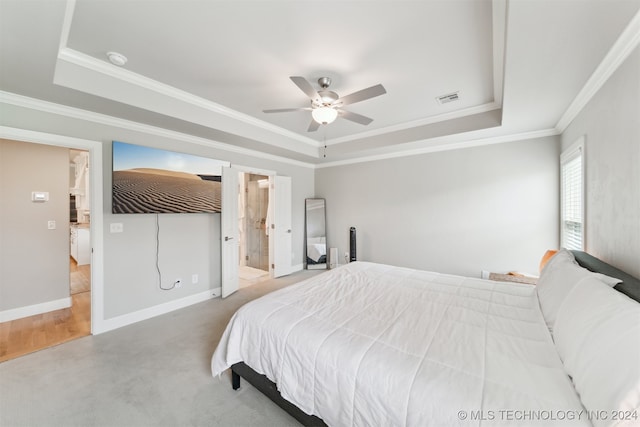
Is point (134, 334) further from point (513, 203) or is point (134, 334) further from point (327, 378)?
point (513, 203)

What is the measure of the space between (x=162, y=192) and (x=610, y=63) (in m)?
4.35

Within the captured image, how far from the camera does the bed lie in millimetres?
888

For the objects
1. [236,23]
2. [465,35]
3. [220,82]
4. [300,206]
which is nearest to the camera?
[236,23]

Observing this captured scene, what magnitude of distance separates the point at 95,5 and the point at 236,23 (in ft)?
2.93

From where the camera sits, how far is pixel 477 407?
0.92 meters

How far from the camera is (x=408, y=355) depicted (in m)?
1.22

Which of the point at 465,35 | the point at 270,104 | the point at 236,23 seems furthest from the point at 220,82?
the point at 465,35

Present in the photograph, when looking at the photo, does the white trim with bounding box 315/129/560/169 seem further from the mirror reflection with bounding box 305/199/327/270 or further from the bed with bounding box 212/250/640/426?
the bed with bounding box 212/250/640/426

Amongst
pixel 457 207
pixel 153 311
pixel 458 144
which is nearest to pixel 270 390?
pixel 153 311

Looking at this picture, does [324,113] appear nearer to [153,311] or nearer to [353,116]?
[353,116]

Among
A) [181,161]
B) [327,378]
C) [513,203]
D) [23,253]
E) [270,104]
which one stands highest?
[270,104]

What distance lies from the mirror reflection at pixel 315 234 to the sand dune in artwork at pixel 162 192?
7.20 ft

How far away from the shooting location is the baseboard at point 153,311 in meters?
2.77

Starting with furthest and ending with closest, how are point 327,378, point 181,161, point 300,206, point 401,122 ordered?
point 300,206 → point 401,122 → point 181,161 → point 327,378
